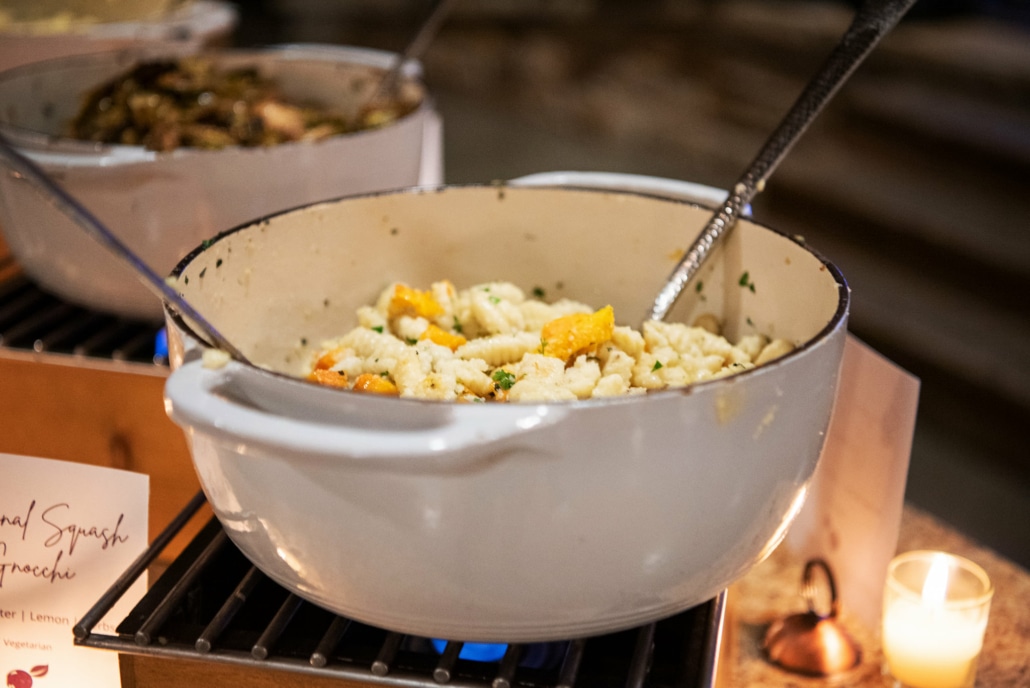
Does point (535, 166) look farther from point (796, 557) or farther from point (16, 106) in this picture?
point (796, 557)

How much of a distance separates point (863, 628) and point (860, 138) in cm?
300

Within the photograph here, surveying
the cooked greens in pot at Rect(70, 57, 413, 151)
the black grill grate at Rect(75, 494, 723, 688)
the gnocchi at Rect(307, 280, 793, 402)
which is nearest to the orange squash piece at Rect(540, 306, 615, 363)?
the gnocchi at Rect(307, 280, 793, 402)

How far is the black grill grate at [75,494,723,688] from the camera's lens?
2.10 ft

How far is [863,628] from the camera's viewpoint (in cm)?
103

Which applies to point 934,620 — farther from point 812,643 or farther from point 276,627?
point 276,627

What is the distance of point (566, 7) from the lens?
5551mm

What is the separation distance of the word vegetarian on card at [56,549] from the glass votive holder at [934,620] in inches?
28.2

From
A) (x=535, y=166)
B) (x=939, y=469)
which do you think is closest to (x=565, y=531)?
(x=939, y=469)

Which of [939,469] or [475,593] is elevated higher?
[475,593]

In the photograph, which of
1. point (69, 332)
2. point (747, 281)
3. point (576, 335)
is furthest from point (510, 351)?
point (69, 332)

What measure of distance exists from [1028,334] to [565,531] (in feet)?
8.83

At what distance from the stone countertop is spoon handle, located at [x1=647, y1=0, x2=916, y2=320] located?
32cm

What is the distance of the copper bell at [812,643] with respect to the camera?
960mm

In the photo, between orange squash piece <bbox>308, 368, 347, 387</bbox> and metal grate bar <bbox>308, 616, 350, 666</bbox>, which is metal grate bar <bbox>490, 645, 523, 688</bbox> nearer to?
metal grate bar <bbox>308, 616, 350, 666</bbox>
